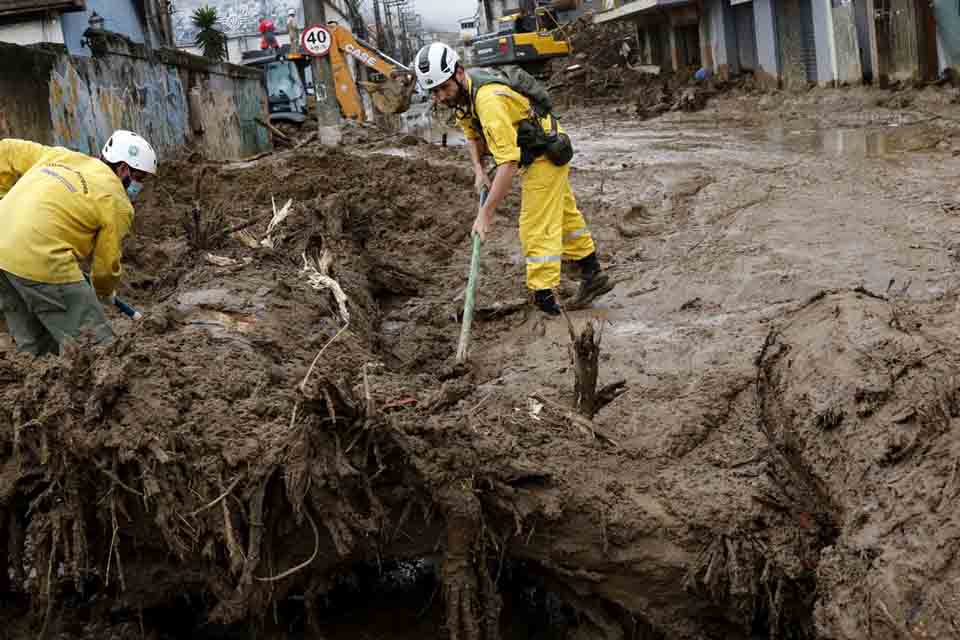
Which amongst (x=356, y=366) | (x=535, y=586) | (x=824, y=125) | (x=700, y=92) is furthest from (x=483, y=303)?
(x=700, y=92)

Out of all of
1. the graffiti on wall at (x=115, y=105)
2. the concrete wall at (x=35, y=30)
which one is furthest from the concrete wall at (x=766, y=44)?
the concrete wall at (x=35, y=30)

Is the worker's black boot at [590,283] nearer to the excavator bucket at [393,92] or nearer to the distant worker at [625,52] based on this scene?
the excavator bucket at [393,92]

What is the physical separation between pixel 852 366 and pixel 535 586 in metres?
1.47

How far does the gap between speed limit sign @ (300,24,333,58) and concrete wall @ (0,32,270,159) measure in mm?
2032

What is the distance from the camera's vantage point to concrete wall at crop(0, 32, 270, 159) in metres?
9.43

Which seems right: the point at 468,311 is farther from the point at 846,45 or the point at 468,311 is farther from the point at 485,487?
the point at 846,45

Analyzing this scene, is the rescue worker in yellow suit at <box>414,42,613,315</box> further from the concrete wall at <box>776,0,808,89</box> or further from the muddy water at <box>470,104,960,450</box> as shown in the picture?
the concrete wall at <box>776,0,808,89</box>

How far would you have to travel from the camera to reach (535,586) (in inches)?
149

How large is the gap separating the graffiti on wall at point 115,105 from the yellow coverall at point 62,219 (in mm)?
5687

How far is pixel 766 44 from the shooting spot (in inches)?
889

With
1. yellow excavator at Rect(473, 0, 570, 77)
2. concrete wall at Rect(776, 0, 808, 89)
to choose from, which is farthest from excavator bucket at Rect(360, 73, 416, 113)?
yellow excavator at Rect(473, 0, 570, 77)

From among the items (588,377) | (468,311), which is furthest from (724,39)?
(588,377)

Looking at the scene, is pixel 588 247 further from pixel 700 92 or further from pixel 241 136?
pixel 700 92

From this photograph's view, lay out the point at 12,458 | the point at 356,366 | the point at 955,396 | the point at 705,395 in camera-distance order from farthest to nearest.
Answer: the point at 356,366, the point at 705,395, the point at 12,458, the point at 955,396
